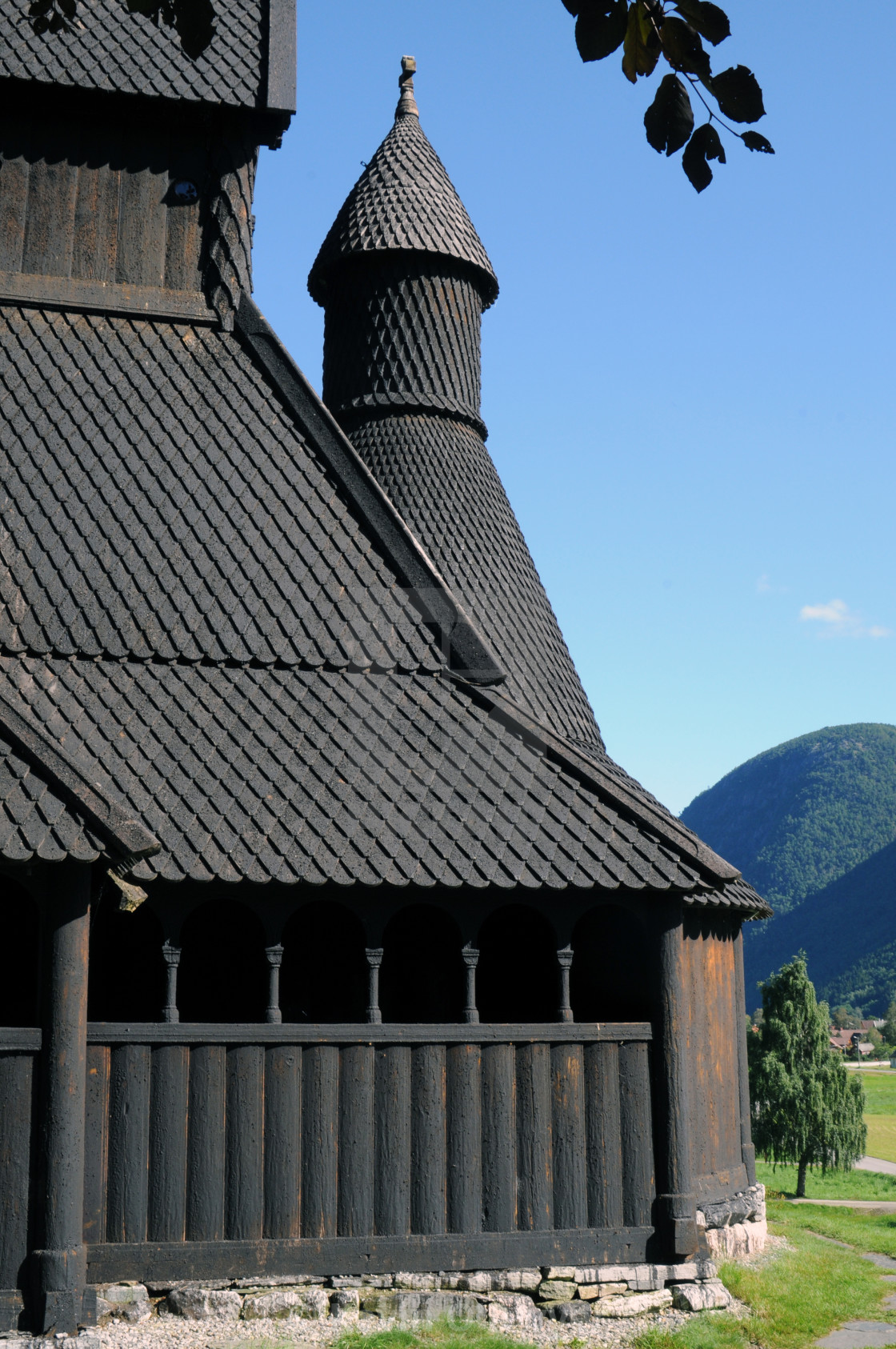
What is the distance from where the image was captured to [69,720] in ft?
29.5

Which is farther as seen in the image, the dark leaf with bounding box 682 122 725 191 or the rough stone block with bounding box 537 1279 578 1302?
the rough stone block with bounding box 537 1279 578 1302

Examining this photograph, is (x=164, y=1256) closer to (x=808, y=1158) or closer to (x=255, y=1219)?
(x=255, y=1219)

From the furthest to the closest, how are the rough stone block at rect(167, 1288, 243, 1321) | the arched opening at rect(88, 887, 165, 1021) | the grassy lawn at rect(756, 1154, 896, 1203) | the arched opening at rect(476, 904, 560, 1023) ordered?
the grassy lawn at rect(756, 1154, 896, 1203)
the arched opening at rect(476, 904, 560, 1023)
the arched opening at rect(88, 887, 165, 1021)
the rough stone block at rect(167, 1288, 243, 1321)

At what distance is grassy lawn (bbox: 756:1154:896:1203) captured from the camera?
26172 millimetres

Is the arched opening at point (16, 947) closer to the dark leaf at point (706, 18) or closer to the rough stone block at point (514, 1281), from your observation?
the rough stone block at point (514, 1281)

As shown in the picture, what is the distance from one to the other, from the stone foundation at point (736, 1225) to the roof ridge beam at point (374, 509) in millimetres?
4864

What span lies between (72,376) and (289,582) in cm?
302

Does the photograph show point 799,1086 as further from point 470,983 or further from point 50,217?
point 50,217

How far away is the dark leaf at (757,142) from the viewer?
132 inches

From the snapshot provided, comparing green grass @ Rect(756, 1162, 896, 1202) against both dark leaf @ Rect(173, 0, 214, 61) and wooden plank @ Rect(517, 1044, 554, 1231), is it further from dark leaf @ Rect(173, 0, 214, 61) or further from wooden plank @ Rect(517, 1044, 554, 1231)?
dark leaf @ Rect(173, 0, 214, 61)

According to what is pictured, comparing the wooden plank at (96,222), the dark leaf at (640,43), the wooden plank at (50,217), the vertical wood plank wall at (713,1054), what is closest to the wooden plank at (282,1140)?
the vertical wood plank wall at (713,1054)

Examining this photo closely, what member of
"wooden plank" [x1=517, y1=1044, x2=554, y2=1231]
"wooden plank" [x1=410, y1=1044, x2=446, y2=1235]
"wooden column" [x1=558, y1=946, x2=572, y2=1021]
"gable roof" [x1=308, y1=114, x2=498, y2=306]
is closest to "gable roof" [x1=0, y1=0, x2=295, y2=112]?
"gable roof" [x1=308, y1=114, x2=498, y2=306]

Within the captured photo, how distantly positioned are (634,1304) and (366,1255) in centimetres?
193

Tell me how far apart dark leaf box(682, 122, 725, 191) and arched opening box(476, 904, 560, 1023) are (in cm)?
852
